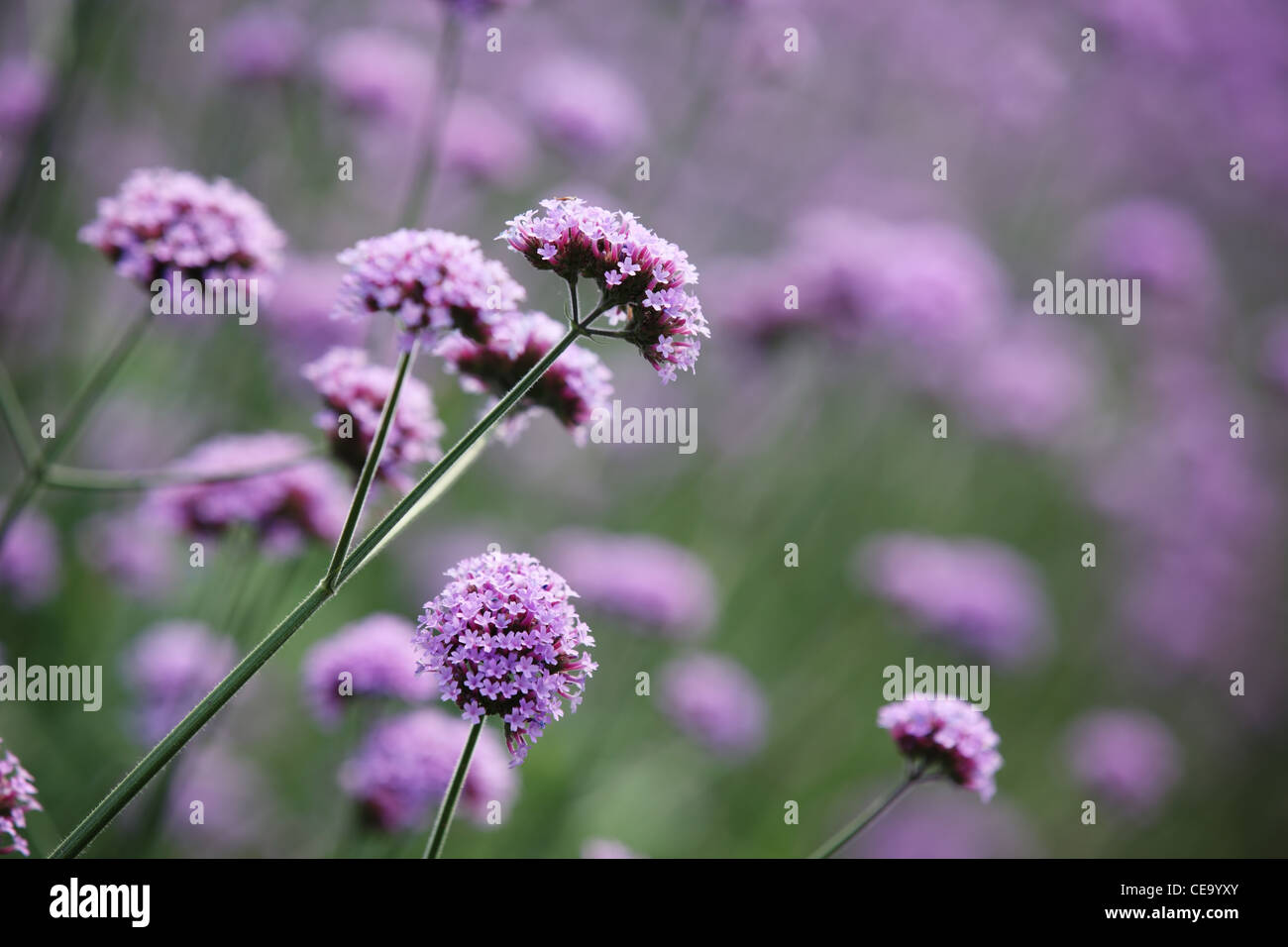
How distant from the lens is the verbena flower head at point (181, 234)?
2482 millimetres

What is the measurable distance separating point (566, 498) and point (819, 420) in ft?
5.46

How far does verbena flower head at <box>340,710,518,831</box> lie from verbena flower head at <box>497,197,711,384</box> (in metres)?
1.38

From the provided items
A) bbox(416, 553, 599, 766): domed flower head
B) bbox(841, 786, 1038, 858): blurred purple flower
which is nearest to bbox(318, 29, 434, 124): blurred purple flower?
bbox(416, 553, 599, 766): domed flower head

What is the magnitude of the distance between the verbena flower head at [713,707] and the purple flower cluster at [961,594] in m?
1.05

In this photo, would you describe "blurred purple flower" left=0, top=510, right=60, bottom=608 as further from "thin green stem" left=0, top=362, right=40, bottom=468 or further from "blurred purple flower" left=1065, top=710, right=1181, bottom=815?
"blurred purple flower" left=1065, top=710, right=1181, bottom=815

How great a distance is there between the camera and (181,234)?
8.14 ft

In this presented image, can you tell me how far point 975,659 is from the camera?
585 centimetres

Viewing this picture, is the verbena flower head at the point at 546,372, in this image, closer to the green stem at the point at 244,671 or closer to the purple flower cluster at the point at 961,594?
the green stem at the point at 244,671

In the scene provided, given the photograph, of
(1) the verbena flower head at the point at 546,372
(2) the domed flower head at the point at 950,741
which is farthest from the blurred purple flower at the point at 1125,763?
(1) the verbena flower head at the point at 546,372

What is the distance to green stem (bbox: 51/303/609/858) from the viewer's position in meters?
1.58

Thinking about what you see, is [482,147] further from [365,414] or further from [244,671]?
[244,671]

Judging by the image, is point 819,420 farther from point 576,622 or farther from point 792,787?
point 576,622

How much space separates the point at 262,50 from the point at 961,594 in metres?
4.19

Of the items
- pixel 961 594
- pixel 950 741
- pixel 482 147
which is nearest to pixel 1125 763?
pixel 961 594
